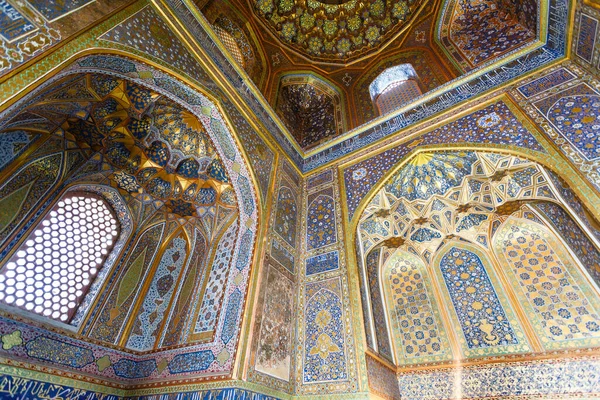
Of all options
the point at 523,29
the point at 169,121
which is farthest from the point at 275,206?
the point at 523,29

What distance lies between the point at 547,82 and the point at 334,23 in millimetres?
6010

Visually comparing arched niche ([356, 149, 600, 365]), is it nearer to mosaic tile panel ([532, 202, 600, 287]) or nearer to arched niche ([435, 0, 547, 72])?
mosaic tile panel ([532, 202, 600, 287])

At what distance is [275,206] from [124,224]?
3.30 meters

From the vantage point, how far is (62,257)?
510 centimetres

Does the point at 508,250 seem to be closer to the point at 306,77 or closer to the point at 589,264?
the point at 589,264

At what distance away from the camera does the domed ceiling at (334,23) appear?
27.4 feet

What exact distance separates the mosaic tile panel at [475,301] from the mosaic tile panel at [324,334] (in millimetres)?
2542

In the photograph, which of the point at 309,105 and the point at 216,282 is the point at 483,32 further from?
the point at 216,282

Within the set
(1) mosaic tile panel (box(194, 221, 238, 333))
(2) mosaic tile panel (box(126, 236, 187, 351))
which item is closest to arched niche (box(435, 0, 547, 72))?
(1) mosaic tile panel (box(194, 221, 238, 333))

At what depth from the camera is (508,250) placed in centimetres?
570

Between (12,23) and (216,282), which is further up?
(12,23)

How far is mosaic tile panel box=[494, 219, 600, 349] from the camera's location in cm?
462

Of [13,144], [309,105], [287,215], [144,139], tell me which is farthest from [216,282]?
[309,105]

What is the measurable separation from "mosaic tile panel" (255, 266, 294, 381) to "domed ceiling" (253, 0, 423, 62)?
6961 mm
